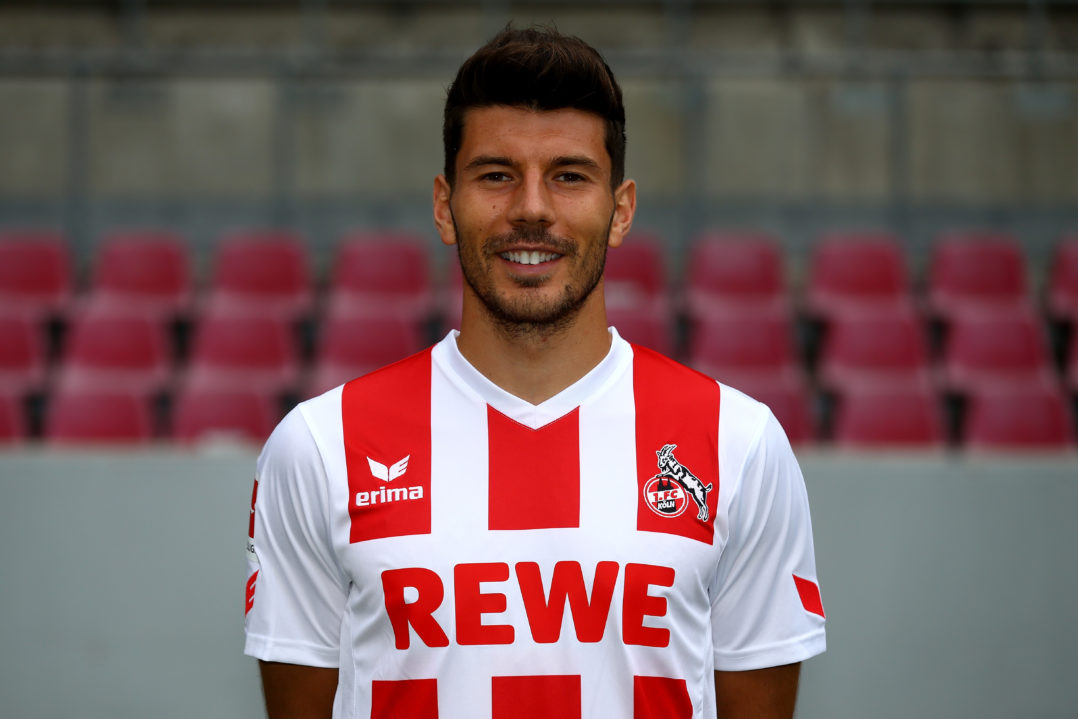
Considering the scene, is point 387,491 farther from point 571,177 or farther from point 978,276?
point 978,276

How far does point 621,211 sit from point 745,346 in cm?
374

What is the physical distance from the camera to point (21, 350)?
5152 mm

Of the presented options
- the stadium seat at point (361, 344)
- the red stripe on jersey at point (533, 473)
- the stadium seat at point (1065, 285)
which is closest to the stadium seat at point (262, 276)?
the stadium seat at point (361, 344)

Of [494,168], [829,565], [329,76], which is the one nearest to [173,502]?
[829,565]

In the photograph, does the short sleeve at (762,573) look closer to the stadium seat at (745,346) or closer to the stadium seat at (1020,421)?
the stadium seat at (1020,421)

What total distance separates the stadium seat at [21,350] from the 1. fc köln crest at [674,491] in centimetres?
422

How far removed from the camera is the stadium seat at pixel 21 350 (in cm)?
509

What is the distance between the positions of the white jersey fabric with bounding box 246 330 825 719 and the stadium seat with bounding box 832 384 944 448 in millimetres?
3379

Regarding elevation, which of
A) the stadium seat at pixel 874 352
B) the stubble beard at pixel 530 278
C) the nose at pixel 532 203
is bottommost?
the stubble beard at pixel 530 278

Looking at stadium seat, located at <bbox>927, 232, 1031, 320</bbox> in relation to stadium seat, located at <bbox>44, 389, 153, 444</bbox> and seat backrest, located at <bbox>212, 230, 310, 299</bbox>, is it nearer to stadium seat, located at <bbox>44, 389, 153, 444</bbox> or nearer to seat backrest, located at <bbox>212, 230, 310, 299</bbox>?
seat backrest, located at <bbox>212, 230, 310, 299</bbox>

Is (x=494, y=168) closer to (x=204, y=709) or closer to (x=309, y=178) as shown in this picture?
(x=204, y=709)

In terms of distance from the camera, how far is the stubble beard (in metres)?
1.42

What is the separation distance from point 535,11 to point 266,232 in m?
1.89

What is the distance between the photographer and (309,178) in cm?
619
